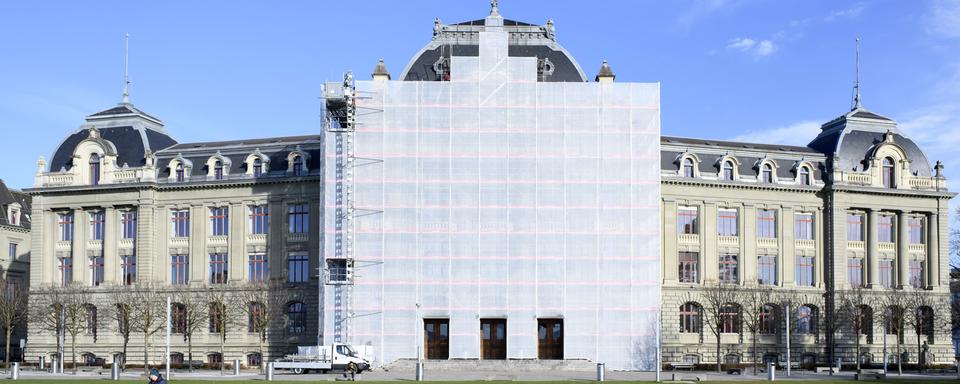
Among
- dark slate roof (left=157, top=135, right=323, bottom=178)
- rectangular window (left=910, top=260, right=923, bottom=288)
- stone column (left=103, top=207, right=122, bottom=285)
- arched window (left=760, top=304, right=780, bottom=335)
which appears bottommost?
arched window (left=760, top=304, right=780, bottom=335)

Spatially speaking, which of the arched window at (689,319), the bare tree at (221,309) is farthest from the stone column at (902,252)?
the bare tree at (221,309)

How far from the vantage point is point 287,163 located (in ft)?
310

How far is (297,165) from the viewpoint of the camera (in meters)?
94.2

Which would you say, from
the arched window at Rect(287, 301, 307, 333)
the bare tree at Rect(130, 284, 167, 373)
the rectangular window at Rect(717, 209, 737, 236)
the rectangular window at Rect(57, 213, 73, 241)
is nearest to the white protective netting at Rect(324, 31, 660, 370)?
the arched window at Rect(287, 301, 307, 333)

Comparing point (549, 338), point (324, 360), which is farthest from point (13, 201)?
point (549, 338)

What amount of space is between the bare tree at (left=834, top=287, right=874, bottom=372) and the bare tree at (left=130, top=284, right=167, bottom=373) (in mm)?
52018

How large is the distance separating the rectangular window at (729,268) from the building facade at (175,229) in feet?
105

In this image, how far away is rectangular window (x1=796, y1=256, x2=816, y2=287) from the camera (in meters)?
96.5

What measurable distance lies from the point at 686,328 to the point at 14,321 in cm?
5241

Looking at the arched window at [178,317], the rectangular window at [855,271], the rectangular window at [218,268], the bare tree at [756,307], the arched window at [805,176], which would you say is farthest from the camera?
the arched window at [805,176]

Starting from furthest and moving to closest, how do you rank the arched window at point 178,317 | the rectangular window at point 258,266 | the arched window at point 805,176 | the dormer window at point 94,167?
1. the arched window at point 805,176
2. the dormer window at point 94,167
3. the rectangular window at point 258,266
4. the arched window at point 178,317

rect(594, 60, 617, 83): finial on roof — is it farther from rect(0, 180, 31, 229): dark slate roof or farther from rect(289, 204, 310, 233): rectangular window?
rect(0, 180, 31, 229): dark slate roof

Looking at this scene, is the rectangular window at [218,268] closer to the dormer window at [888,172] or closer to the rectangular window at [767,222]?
the rectangular window at [767,222]

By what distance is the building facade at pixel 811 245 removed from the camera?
9350cm
